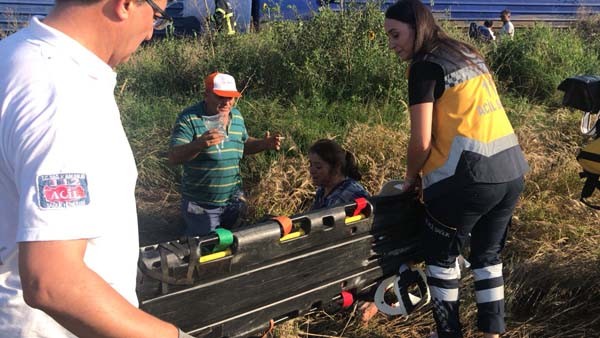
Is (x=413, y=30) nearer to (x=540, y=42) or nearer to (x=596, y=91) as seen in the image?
(x=596, y=91)

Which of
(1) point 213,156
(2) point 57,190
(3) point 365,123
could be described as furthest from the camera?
(3) point 365,123

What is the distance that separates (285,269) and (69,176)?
4.88ft

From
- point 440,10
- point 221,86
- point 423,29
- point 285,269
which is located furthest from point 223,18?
point 285,269

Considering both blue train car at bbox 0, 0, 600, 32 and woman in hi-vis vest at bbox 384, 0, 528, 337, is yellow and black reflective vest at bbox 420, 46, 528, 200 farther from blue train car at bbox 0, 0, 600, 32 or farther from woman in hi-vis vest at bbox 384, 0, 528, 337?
blue train car at bbox 0, 0, 600, 32

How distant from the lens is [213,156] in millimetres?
3816

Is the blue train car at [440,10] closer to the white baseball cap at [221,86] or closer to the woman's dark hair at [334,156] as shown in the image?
the white baseball cap at [221,86]

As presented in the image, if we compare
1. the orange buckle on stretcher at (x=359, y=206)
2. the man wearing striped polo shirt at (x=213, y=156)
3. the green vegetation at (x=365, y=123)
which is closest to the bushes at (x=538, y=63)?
the green vegetation at (x=365, y=123)

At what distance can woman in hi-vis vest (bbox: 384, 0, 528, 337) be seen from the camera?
274 centimetres

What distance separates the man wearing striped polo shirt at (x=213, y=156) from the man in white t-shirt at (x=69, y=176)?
7.58 ft

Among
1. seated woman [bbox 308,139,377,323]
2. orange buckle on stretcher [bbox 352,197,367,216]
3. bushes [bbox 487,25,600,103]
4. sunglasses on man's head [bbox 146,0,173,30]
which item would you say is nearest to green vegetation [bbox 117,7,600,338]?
bushes [bbox 487,25,600,103]

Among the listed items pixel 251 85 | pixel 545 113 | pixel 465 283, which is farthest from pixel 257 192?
pixel 545 113

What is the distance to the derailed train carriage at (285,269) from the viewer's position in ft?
6.75

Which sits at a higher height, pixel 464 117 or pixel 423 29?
pixel 423 29

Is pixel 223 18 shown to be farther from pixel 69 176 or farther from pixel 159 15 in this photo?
pixel 69 176
